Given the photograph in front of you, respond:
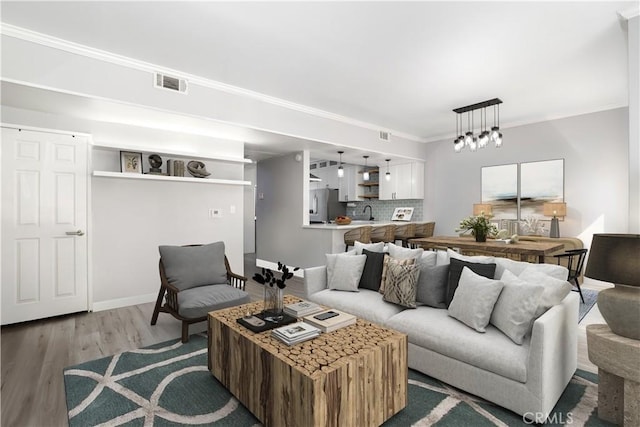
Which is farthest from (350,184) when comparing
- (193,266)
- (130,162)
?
(193,266)

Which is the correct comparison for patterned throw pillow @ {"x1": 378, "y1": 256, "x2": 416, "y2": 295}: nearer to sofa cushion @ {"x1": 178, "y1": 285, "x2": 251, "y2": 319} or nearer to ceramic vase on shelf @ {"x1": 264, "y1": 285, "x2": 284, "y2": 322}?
ceramic vase on shelf @ {"x1": 264, "y1": 285, "x2": 284, "y2": 322}

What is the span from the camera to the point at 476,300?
2264 millimetres

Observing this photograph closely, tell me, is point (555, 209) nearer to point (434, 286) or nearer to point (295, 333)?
point (434, 286)

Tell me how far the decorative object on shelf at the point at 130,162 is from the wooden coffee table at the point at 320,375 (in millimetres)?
2940

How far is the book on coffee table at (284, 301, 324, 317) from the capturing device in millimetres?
2383

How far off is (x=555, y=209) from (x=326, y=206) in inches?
200

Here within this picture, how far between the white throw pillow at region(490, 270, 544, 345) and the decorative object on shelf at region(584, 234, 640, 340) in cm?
33

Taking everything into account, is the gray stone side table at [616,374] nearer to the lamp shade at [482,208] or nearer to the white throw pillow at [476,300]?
the white throw pillow at [476,300]

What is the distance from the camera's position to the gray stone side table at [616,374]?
173 centimetres

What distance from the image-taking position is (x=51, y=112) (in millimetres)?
3635

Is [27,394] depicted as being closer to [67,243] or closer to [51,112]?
[67,243]

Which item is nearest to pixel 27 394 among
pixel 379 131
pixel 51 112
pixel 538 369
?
pixel 51 112

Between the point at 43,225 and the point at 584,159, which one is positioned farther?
the point at 584,159

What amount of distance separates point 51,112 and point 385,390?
4.51m
